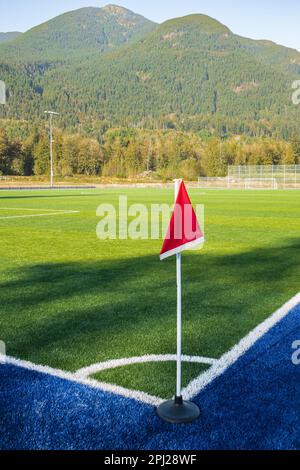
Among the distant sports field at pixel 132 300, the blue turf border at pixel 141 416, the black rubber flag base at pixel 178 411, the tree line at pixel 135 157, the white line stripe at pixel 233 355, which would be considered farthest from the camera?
the tree line at pixel 135 157

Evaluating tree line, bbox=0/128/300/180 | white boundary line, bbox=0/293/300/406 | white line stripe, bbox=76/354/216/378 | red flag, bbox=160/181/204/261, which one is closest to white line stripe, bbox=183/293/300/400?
white boundary line, bbox=0/293/300/406

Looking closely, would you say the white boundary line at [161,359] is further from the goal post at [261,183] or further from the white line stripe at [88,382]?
the goal post at [261,183]

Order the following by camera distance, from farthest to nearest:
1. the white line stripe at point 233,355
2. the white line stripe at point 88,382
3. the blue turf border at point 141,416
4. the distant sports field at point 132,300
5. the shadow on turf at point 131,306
Answer: the shadow on turf at point 131,306
the distant sports field at point 132,300
the white line stripe at point 233,355
the white line stripe at point 88,382
the blue turf border at point 141,416

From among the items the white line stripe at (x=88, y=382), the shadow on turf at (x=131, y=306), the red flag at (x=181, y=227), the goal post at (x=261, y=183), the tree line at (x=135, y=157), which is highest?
the tree line at (x=135, y=157)

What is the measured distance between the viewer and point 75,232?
41.7 ft

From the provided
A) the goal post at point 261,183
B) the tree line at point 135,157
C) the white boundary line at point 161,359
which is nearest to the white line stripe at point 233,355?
the white boundary line at point 161,359

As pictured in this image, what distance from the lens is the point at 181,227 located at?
296cm

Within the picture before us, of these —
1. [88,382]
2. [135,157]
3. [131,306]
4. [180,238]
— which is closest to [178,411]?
[88,382]

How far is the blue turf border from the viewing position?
103 inches

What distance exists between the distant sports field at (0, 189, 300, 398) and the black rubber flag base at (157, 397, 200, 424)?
0.24m

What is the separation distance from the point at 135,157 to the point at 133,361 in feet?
417

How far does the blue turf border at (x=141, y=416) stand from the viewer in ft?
8.58

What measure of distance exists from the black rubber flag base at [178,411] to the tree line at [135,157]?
103576mm

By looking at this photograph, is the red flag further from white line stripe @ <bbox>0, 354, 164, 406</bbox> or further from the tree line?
the tree line
